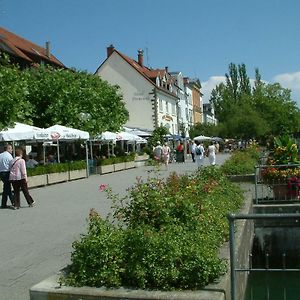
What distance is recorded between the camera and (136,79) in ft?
202

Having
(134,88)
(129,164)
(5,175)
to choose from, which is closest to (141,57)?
(134,88)

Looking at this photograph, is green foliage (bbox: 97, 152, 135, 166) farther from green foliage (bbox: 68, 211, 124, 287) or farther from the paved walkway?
green foliage (bbox: 68, 211, 124, 287)

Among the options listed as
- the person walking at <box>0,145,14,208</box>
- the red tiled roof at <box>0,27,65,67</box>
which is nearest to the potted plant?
the person walking at <box>0,145,14,208</box>

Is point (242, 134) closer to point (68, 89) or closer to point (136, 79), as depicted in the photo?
point (136, 79)

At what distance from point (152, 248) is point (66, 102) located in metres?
27.4

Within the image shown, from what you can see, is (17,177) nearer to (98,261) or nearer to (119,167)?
(98,261)

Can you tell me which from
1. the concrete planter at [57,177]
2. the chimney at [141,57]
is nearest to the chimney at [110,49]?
the chimney at [141,57]

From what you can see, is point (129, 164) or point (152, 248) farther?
point (129, 164)

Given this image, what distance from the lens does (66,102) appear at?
31453 millimetres

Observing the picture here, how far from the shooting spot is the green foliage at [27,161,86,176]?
2208cm

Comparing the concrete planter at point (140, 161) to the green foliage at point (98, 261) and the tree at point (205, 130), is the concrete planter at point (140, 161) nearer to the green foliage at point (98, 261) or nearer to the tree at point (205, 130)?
the green foliage at point (98, 261)

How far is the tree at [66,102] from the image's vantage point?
3105cm

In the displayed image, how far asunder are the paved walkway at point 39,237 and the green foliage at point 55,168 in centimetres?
434

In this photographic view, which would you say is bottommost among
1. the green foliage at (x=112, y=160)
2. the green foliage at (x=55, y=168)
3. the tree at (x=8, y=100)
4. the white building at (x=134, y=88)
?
the green foliage at (x=55, y=168)
